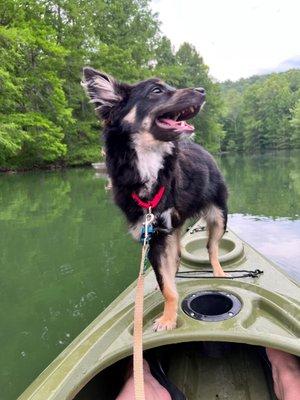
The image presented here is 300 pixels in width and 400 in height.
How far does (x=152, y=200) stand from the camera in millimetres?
2574

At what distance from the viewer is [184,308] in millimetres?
2596

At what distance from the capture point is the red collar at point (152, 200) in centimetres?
256

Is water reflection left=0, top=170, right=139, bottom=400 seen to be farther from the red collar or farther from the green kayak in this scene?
the red collar

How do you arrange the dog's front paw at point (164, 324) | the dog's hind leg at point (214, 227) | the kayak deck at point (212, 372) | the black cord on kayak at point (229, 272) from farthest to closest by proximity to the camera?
the dog's hind leg at point (214, 227) → the black cord on kayak at point (229, 272) → the kayak deck at point (212, 372) → the dog's front paw at point (164, 324)

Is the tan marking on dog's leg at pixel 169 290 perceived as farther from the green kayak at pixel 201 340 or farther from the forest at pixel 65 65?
the forest at pixel 65 65

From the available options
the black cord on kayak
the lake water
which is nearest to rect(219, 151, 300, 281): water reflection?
the lake water

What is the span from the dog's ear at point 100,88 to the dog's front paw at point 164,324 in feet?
4.62

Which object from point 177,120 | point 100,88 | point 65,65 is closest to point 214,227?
point 177,120

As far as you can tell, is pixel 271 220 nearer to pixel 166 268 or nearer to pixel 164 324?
pixel 166 268

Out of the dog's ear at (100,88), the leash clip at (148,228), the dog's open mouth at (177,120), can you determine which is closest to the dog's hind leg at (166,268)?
the leash clip at (148,228)

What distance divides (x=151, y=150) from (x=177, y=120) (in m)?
0.26

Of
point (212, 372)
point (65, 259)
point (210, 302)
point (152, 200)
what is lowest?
point (65, 259)

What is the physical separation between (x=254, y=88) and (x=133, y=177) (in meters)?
71.9

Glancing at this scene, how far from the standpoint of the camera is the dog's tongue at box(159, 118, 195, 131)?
2.35 meters
